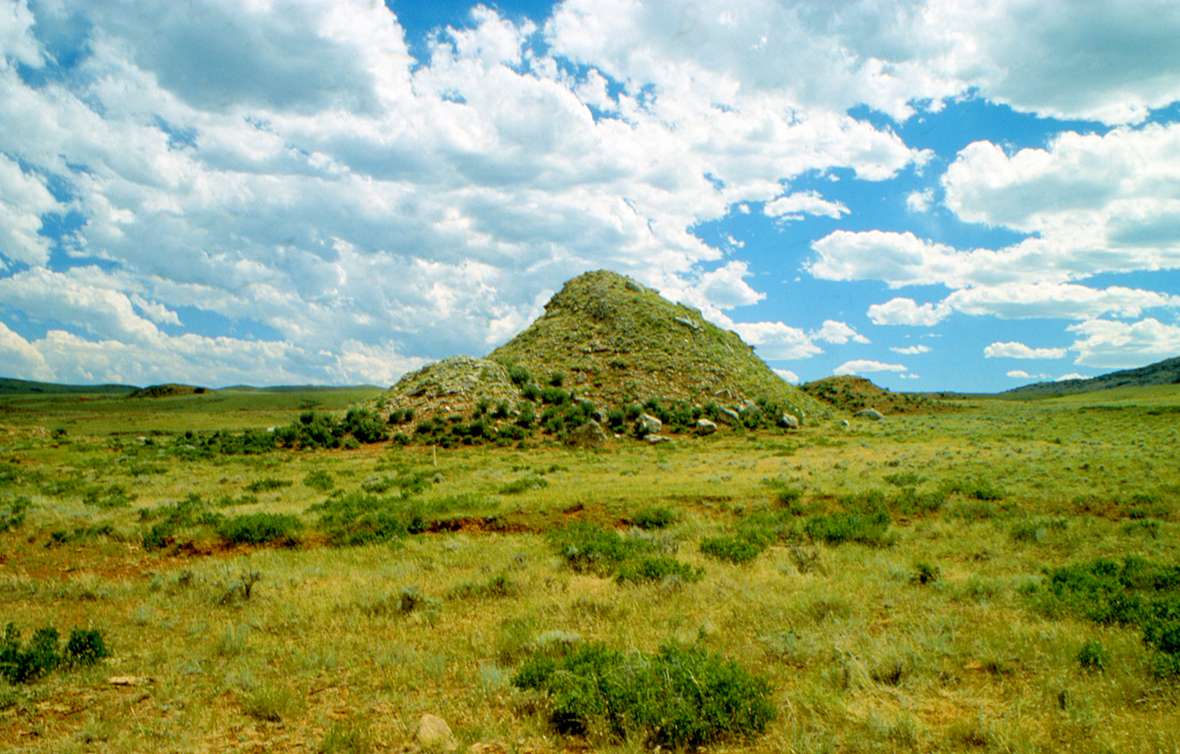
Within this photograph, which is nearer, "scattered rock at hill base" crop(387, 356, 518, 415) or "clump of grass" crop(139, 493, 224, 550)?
"clump of grass" crop(139, 493, 224, 550)

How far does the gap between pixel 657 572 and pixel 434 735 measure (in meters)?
5.95

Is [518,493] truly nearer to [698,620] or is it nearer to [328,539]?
[328,539]

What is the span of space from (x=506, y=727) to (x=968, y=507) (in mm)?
15257

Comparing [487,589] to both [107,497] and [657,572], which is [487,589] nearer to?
[657,572]

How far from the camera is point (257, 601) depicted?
10.7m

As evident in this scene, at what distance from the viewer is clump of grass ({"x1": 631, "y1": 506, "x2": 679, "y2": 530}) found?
16562 mm

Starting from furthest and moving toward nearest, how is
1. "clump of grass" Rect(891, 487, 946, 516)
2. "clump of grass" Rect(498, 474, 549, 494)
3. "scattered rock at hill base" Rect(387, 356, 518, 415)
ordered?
"scattered rock at hill base" Rect(387, 356, 518, 415), "clump of grass" Rect(498, 474, 549, 494), "clump of grass" Rect(891, 487, 946, 516)

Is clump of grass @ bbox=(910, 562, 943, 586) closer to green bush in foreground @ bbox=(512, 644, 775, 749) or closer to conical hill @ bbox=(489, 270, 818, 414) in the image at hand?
green bush in foreground @ bbox=(512, 644, 775, 749)

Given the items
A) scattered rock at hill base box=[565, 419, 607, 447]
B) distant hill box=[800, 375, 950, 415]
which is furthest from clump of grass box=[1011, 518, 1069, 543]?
distant hill box=[800, 375, 950, 415]

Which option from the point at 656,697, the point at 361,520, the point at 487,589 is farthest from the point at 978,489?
the point at 361,520

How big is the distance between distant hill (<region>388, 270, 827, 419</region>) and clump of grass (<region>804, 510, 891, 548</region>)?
102 ft

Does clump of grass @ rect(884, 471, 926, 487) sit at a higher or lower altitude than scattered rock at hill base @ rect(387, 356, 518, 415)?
lower

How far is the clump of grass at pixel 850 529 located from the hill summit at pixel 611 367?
29.6 metres

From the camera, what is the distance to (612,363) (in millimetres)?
53031
